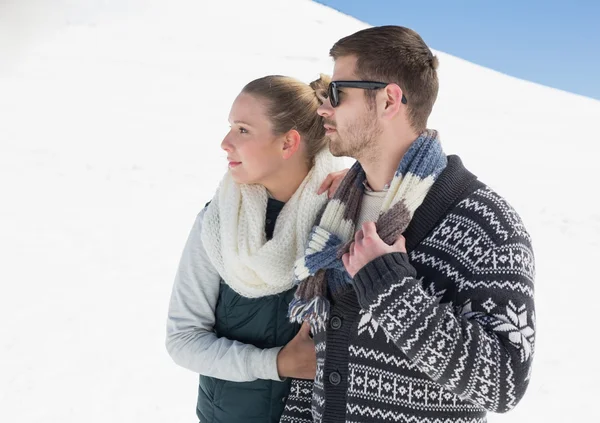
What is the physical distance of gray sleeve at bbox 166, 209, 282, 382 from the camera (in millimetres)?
2000

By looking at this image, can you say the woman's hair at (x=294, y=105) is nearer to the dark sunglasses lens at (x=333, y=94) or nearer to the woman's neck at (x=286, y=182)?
the woman's neck at (x=286, y=182)

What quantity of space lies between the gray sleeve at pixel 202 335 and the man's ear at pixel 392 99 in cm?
77

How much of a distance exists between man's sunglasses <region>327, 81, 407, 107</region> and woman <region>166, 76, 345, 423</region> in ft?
0.89

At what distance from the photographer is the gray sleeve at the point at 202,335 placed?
6.56ft

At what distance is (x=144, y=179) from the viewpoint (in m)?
8.87

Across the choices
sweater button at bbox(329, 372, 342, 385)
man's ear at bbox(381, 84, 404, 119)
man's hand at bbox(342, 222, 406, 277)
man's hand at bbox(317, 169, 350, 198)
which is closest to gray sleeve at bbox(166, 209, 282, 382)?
sweater button at bbox(329, 372, 342, 385)

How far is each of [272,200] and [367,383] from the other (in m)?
0.74

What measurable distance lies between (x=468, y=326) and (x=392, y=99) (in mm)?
681

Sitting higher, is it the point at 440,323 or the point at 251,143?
the point at 251,143

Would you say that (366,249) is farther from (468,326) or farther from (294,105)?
(294,105)

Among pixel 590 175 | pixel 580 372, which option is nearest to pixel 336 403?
pixel 580 372

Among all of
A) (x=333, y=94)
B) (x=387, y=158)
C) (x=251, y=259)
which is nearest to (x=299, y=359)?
(x=251, y=259)

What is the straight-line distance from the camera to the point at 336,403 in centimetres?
175

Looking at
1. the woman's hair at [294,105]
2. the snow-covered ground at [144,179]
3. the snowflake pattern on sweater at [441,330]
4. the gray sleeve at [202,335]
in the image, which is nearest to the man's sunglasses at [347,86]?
the woman's hair at [294,105]
